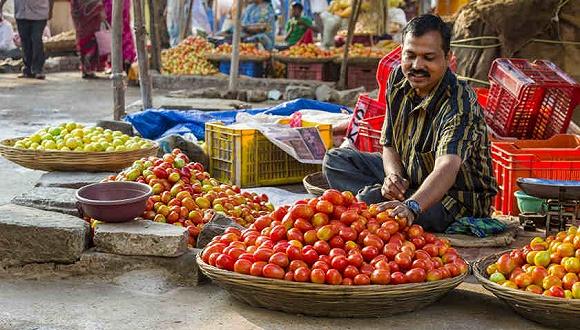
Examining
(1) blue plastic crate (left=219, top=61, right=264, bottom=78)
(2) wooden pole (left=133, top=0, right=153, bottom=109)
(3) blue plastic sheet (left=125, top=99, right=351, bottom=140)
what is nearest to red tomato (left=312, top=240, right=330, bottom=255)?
(3) blue plastic sheet (left=125, top=99, right=351, bottom=140)

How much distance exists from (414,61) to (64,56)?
15964mm

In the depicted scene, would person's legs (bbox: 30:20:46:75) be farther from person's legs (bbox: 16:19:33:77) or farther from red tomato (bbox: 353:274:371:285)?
red tomato (bbox: 353:274:371:285)

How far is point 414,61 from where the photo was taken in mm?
4559

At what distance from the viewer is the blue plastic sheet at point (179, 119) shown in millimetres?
7887

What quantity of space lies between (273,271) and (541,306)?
102 centimetres

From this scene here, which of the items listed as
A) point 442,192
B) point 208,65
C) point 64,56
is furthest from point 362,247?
point 64,56

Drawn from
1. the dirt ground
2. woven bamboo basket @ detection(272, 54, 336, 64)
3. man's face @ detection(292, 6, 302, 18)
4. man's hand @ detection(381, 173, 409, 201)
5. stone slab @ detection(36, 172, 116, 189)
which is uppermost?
man's face @ detection(292, 6, 302, 18)

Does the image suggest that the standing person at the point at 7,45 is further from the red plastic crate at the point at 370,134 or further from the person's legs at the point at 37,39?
the red plastic crate at the point at 370,134

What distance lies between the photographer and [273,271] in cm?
380

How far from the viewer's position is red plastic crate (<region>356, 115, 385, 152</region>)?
6.21 m

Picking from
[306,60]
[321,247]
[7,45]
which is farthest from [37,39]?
[321,247]

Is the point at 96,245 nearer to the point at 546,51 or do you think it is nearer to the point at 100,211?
the point at 100,211

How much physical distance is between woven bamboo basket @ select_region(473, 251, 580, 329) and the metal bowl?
1643 millimetres

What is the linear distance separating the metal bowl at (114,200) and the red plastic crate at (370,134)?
1.88 meters
